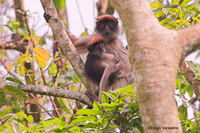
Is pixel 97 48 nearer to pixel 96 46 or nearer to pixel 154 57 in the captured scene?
pixel 96 46

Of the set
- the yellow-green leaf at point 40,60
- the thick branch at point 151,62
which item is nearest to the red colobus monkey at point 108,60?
the yellow-green leaf at point 40,60

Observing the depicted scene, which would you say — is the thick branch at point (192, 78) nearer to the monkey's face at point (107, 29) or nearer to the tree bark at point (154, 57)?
the tree bark at point (154, 57)

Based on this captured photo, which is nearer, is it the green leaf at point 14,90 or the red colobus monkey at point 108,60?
the green leaf at point 14,90

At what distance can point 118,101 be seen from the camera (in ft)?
8.09

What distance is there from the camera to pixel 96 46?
16.3 feet

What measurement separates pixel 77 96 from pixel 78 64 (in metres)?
0.61

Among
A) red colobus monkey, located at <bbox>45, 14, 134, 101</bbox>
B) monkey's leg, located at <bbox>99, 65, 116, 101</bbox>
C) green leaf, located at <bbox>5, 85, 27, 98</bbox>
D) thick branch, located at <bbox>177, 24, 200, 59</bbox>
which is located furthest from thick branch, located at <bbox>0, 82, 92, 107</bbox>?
thick branch, located at <bbox>177, 24, 200, 59</bbox>

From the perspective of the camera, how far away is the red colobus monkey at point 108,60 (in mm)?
4723

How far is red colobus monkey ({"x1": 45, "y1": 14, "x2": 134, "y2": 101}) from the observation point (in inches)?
186

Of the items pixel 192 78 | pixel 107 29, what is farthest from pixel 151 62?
pixel 107 29

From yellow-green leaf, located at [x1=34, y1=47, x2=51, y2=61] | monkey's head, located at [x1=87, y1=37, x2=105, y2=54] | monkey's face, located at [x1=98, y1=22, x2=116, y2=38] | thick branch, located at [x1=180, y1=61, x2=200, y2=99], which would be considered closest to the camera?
thick branch, located at [x1=180, y1=61, x2=200, y2=99]

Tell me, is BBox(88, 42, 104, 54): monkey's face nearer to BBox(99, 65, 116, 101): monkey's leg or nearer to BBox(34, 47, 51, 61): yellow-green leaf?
BBox(99, 65, 116, 101): monkey's leg

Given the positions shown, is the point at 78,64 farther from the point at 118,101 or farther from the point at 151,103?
the point at 151,103

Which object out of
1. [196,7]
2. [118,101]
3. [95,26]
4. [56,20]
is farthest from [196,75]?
[95,26]
